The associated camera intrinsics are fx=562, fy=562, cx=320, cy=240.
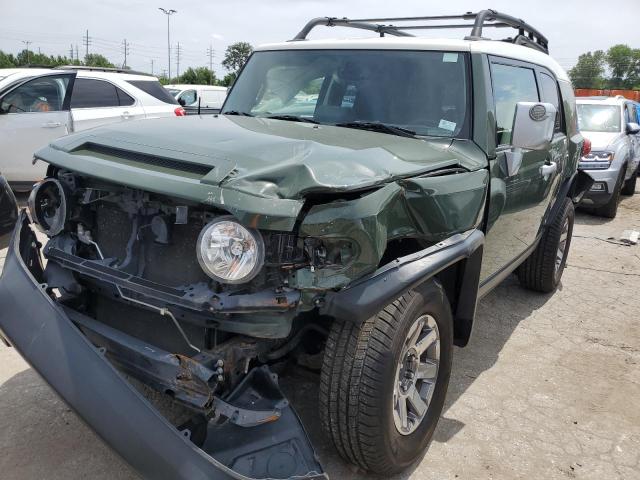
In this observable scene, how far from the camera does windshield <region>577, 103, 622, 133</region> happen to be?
31.2 ft

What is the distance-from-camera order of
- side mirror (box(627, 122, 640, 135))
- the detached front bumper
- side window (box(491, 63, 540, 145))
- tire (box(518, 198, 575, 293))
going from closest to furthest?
the detached front bumper, side window (box(491, 63, 540, 145)), tire (box(518, 198, 575, 293)), side mirror (box(627, 122, 640, 135))

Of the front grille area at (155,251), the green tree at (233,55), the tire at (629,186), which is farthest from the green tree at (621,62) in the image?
the front grille area at (155,251)

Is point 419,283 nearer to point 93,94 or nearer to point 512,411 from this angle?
point 512,411

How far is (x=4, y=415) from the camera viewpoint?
302 cm

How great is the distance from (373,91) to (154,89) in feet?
22.0

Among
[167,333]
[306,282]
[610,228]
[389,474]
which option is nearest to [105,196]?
[167,333]

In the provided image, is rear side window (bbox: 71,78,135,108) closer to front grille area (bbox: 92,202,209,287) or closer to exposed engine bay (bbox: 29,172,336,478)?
exposed engine bay (bbox: 29,172,336,478)

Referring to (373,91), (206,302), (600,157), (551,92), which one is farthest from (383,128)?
(600,157)

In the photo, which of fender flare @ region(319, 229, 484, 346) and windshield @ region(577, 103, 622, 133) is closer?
fender flare @ region(319, 229, 484, 346)

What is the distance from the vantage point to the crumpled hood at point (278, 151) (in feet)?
6.82

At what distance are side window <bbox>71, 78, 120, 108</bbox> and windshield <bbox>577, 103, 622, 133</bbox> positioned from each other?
756 cm

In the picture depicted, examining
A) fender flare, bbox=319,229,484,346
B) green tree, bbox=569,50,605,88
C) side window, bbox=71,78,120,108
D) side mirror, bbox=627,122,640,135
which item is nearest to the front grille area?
fender flare, bbox=319,229,484,346

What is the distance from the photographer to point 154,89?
9.12 m

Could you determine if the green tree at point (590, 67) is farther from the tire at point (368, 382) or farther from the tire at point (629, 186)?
the tire at point (368, 382)
